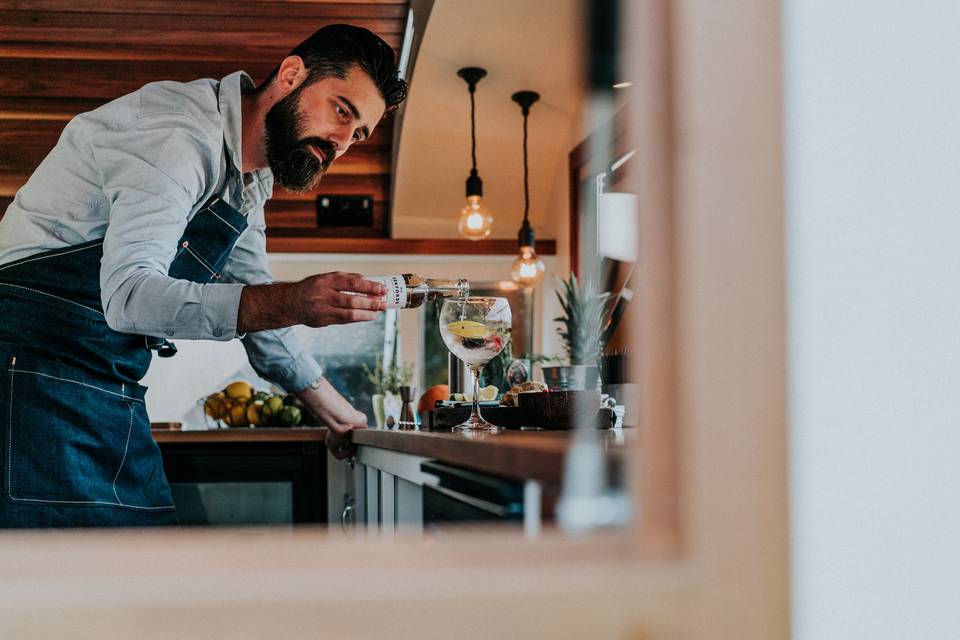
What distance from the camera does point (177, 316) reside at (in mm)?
1173

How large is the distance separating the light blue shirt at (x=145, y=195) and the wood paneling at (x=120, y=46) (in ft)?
6.09

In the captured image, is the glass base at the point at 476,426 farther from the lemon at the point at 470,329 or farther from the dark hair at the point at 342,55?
the dark hair at the point at 342,55

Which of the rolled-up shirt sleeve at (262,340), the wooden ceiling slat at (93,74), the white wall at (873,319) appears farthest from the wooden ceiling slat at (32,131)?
the white wall at (873,319)

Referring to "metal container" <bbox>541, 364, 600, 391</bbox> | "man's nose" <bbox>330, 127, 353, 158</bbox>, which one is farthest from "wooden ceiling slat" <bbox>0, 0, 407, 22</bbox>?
"metal container" <bbox>541, 364, 600, 391</bbox>

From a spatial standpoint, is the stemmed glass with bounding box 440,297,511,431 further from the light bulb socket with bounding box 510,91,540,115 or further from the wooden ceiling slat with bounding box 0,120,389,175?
the wooden ceiling slat with bounding box 0,120,389,175

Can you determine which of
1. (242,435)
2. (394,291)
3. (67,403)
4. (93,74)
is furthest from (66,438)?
(93,74)

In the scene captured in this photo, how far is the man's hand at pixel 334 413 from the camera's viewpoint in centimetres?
201

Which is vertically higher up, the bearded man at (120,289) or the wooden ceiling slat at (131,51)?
the wooden ceiling slat at (131,51)

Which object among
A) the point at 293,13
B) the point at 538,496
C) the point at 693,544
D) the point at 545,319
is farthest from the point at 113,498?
the point at 545,319

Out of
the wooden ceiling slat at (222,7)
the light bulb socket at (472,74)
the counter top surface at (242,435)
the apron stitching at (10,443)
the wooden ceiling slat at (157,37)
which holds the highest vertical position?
the wooden ceiling slat at (222,7)

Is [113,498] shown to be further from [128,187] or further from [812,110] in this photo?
[812,110]

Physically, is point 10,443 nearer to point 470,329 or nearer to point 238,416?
point 470,329

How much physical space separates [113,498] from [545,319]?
10.2 ft

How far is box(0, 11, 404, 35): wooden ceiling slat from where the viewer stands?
138 inches
